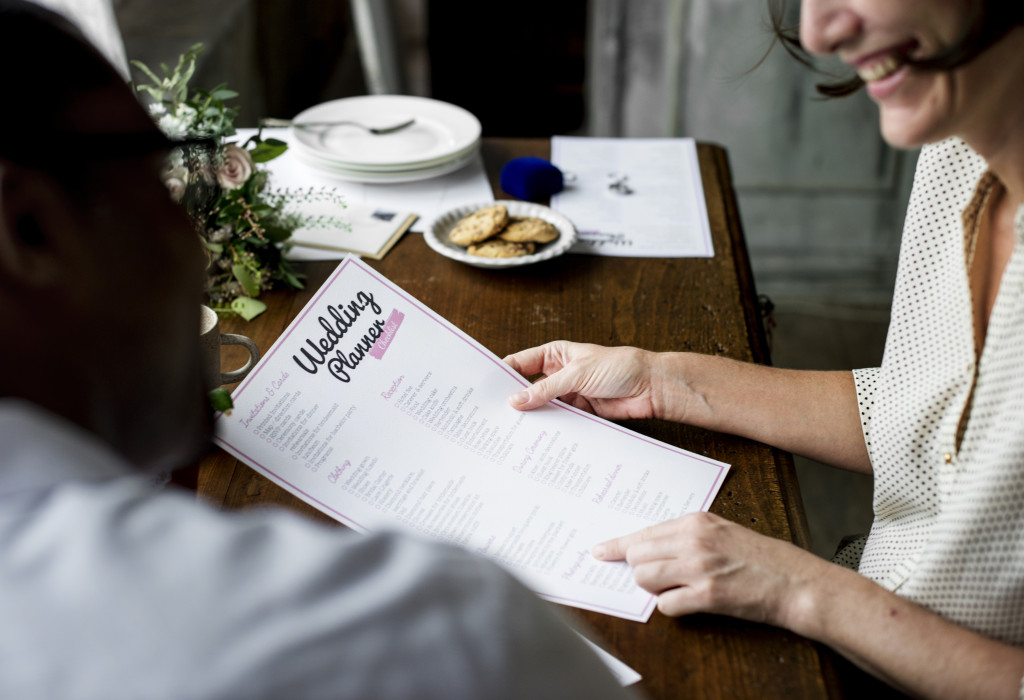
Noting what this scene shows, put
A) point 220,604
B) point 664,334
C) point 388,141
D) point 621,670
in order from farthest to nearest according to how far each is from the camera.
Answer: point 388,141 → point 664,334 → point 621,670 → point 220,604

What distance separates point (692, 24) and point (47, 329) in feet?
9.60

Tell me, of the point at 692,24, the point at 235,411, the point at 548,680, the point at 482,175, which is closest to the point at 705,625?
the point at 548,680

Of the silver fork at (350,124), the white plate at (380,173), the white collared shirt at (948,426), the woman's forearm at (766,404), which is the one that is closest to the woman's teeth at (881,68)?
the white collared shirt at (948,426)

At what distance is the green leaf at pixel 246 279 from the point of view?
48.2 inches

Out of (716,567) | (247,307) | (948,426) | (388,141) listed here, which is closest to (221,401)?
(247,307)

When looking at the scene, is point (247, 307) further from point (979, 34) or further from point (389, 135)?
point (979, 34)

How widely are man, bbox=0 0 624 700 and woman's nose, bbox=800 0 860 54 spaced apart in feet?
1.97

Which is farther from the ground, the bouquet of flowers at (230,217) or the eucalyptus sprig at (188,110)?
the eucalyptus sprig at (188,110)

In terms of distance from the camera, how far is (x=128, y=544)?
38 centimetres

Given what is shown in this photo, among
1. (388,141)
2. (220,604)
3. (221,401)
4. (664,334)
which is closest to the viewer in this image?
(220,604)

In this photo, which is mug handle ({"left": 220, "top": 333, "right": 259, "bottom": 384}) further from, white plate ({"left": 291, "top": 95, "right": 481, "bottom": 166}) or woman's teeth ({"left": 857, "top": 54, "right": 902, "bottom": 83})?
woman's teeth ({"left": 857, "top": 54, "right": 902, "bottom": 83})

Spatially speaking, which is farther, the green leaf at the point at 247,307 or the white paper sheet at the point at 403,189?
the white paper sheet at the point at 403,189

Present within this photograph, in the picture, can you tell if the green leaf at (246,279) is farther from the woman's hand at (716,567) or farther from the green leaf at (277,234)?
the woman's hand at (716,567)

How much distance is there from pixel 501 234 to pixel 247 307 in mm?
413
